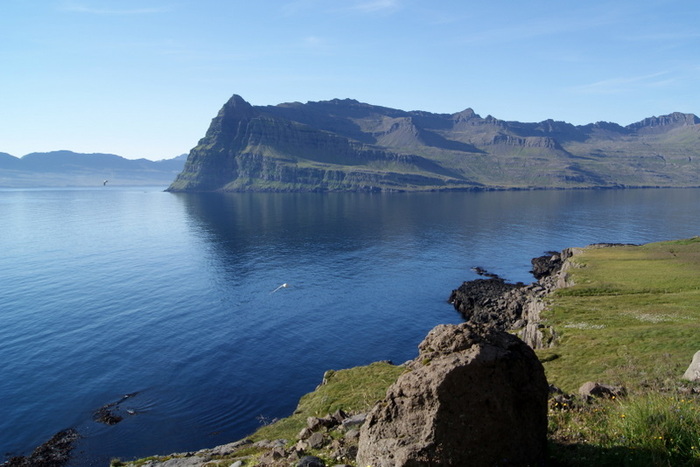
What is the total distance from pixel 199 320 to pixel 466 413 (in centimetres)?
7121

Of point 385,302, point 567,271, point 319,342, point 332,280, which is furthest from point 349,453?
point 332,280

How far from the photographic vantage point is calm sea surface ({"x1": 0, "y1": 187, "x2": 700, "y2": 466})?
47.8 m

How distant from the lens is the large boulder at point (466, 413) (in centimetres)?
1366

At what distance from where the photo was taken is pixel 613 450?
14242 mm

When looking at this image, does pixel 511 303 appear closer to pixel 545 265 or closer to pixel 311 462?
pixel 545 265

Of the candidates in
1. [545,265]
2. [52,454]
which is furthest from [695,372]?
[545,265]

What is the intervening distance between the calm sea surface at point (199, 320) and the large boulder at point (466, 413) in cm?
3480

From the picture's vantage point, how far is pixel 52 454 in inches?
1617

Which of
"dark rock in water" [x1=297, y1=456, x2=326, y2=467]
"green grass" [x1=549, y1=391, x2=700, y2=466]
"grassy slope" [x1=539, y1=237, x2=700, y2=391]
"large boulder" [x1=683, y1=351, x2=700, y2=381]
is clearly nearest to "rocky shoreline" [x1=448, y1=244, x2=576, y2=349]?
"grassy slope" [x1=539, y1=237, x2=700, y2=391]

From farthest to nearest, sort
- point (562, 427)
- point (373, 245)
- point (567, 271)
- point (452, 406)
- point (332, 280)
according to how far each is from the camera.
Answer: point (373, 245)
point (332, 280)
point (567, 271)
point (562, 427)
point (452, 406)

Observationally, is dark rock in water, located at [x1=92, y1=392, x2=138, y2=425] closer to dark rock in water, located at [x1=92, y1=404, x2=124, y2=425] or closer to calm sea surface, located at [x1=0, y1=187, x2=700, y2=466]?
dark rock in water, located at [x1=92, y1=404, x2=124, y2=425]

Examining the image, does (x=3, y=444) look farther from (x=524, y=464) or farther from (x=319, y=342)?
(x=524, y=464)

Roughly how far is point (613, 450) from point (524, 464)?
304cm

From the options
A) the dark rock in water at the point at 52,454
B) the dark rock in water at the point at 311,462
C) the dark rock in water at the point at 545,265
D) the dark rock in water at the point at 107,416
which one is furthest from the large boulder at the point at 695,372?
the dark rock in water at the point at 545,265
